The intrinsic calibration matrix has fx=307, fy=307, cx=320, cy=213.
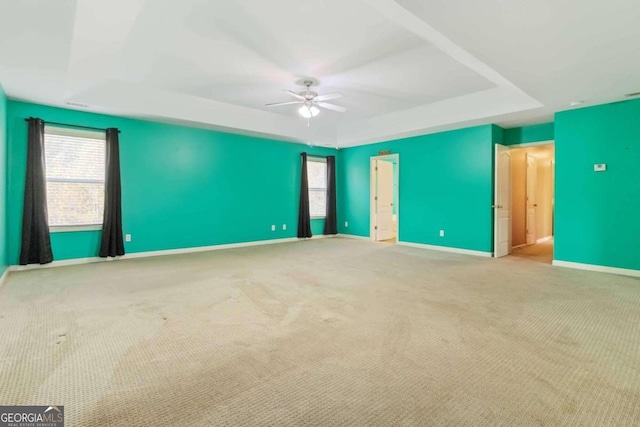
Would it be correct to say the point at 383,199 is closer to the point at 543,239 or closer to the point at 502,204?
the point at 502,204

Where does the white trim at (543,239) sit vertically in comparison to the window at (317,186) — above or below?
below

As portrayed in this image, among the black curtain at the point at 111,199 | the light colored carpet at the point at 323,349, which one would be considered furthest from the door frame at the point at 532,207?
the black curtain at the point at 111,199

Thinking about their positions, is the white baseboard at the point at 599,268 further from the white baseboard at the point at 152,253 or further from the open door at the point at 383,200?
the white baseboard at the point at 152,253

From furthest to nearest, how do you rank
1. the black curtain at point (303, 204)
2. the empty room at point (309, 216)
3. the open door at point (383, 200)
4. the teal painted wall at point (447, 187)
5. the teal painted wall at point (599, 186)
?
the open door at point (383, 200)
the black curtain at point (303, 204)
the teal painted wall at point (447, 187)
the teal painted wall at point (599, 186)
the empty room at point (309, 216)

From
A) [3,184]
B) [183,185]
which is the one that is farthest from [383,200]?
[3,184]

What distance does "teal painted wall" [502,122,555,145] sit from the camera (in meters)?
5.48

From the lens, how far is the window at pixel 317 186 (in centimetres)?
806

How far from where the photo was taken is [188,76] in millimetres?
4375

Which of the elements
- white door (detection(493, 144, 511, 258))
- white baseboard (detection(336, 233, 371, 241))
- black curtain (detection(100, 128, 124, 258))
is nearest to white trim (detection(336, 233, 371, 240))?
white baseboard (detection(336, 233, 371, 241))

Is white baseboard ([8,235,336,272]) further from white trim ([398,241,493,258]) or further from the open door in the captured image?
white trim ([398,241,493,258])

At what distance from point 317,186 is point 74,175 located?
507cm

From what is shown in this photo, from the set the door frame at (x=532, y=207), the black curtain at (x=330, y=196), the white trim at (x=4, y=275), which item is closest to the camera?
the white trim at (x=4, y=275)

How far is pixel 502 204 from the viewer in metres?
5.80

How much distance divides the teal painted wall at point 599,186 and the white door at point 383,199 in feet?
12.2
